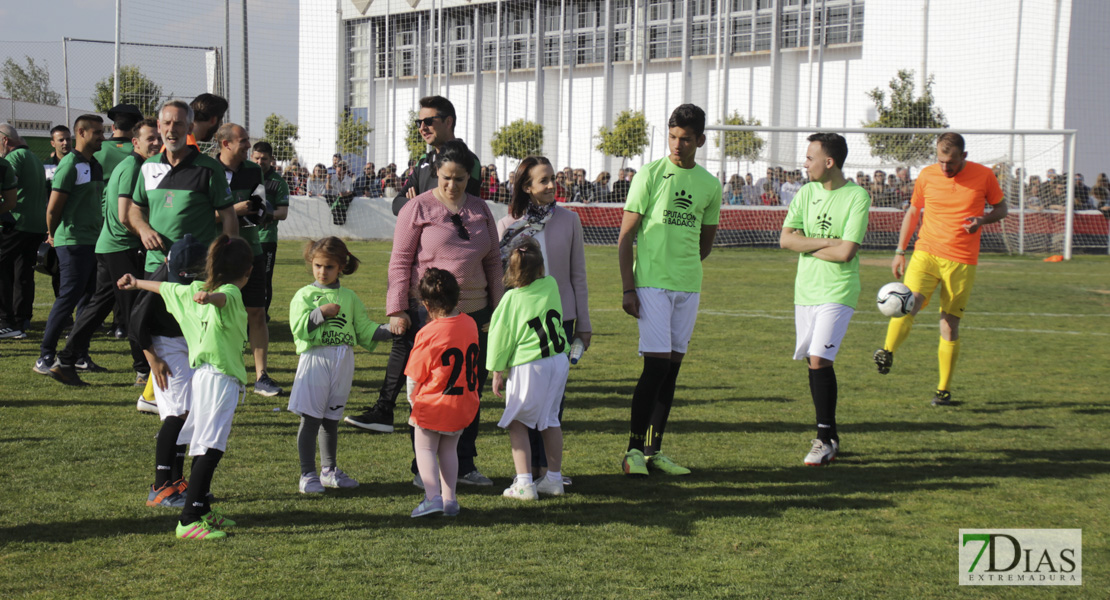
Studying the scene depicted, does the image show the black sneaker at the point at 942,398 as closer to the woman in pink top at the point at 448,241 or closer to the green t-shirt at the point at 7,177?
the woman in pink top at the point at 448,241

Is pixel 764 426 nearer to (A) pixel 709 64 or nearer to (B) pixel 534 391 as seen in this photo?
(B) pixel 534 391

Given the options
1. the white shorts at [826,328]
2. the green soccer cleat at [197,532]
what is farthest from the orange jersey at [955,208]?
the green soccer cleat at [197,532]

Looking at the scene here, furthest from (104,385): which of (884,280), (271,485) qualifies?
(884,280)

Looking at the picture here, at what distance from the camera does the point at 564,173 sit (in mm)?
28750

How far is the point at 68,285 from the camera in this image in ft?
27.4

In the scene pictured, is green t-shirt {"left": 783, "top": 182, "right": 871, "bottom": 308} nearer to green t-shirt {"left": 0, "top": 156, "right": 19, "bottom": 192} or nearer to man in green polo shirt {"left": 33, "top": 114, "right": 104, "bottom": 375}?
man in green polo shirt {"left": 33, "top": 114, "right": 104, "bottom": 375}

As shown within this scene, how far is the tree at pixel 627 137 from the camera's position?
40.9 m

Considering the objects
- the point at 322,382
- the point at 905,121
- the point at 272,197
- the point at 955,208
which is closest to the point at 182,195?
the point at 322,382

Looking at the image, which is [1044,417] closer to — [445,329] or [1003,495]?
[1003,495]

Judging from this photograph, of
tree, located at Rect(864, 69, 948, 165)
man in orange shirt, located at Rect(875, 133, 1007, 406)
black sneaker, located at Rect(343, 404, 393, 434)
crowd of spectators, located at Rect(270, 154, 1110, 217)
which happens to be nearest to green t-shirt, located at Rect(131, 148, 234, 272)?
black sneaker, located at Rect(343, 404, 393, 434)

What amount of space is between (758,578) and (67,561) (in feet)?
9.42

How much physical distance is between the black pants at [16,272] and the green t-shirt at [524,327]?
7.22 m

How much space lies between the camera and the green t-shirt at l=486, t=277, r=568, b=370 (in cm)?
480

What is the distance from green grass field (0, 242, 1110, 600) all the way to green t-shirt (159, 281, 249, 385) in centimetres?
80
